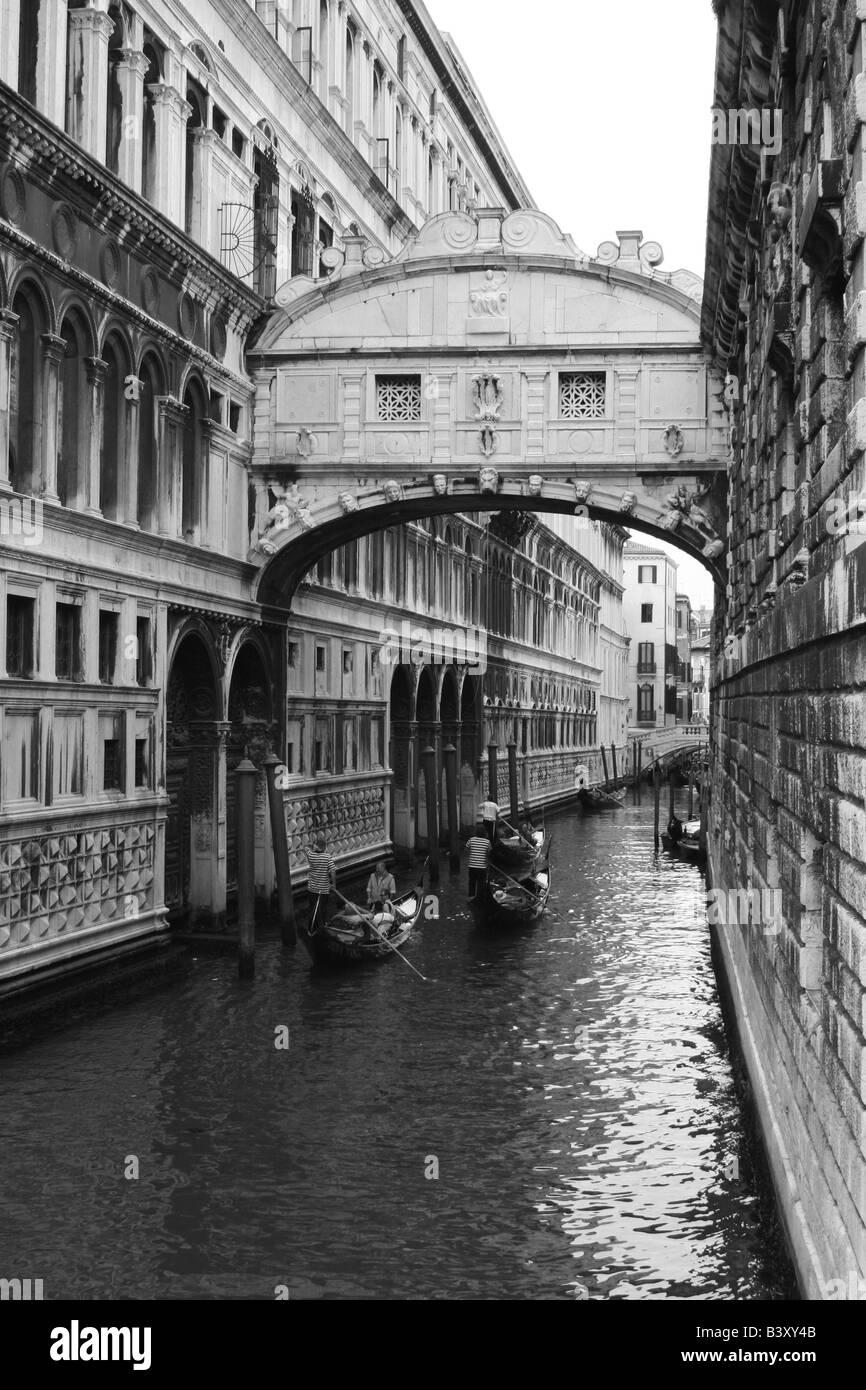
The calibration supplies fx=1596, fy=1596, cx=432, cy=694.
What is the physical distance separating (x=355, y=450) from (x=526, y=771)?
885 inches

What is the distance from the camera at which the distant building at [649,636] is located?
7875 centimetres

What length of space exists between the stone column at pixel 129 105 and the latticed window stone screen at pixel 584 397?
538cm

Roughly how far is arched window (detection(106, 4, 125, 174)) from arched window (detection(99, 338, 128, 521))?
1804 mm

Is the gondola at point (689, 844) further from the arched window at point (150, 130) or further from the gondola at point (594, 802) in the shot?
the arched window at point (150, 130)

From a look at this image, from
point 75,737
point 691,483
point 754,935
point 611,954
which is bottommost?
point 611,954

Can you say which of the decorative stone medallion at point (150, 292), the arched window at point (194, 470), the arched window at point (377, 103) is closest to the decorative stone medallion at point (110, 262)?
the decorative stone medallion at point (150, 292)

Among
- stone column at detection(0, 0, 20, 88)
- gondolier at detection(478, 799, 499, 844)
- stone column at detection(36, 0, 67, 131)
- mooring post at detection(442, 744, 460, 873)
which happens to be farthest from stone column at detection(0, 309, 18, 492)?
mooring post at detection(442, 744, 460, 873)

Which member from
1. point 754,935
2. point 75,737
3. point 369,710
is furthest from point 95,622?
point 369,710

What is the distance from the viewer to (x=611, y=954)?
18.2 m

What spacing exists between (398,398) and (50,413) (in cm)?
585

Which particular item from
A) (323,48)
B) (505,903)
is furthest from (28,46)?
(505,903)

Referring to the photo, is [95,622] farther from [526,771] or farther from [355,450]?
[526,771]

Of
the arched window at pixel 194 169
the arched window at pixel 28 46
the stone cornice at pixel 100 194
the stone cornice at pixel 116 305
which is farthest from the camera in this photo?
the arched window at pixel 194 169

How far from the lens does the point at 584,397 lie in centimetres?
1812
